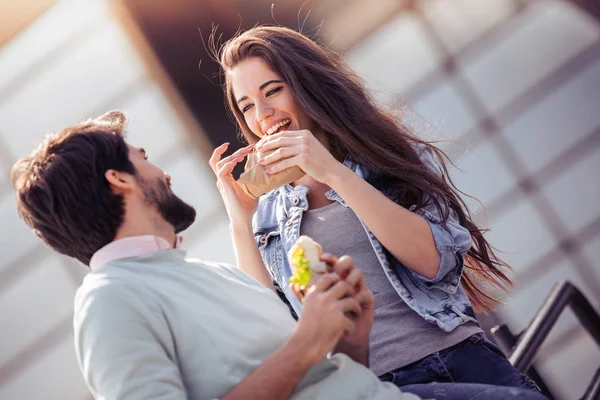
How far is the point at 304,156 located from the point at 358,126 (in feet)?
1.40

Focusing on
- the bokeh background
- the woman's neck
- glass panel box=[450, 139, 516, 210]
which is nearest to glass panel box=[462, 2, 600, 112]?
the bokeh background

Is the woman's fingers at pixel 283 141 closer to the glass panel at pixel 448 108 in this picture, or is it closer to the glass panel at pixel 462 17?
the glass panel at pixel 448 108

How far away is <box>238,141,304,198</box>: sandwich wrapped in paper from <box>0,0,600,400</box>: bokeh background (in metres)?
1.56

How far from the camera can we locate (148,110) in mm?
3748

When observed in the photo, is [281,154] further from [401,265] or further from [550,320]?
[550,320]

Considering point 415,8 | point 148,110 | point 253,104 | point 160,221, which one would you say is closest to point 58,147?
point 160,221

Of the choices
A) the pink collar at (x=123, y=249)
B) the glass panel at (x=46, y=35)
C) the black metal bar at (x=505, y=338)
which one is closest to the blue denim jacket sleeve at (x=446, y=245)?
the black metal bar at (x=505, y=338)

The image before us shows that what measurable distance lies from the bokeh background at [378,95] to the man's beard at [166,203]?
6.42 ft

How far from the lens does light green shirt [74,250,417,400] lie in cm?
125

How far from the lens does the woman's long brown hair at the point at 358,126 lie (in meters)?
2.07

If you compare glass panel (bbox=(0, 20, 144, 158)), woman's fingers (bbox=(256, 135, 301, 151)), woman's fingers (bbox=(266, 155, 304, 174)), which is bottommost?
woman's fingers (bbox=(266, 155, 304, 174))

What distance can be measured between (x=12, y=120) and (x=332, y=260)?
Answer: 9.24 ft

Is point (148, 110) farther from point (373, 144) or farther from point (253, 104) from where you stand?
point (373, 144)

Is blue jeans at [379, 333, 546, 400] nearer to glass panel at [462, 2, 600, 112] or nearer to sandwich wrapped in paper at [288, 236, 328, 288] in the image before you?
sandwich wrapped in paper at [288, 236, 328, 288]
